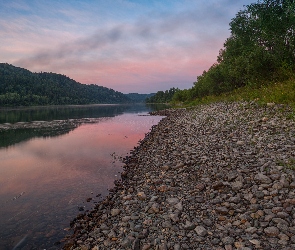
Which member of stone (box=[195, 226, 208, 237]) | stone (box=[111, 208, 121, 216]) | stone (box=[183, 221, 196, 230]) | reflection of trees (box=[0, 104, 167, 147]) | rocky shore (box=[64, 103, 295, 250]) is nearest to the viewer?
rocky shore (box=[64, 103, 295, 250])

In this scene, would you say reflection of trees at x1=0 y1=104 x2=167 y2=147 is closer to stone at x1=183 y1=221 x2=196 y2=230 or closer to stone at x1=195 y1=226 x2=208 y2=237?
stone at x1=183 y1=221 x2=196 y2=230

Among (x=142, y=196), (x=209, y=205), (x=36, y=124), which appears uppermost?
(x=36, y=124)

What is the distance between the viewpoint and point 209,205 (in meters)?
7.84

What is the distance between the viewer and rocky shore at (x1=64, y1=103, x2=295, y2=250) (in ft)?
20.4

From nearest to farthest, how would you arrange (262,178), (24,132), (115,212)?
(262,178) → (115,212) → (24,132)

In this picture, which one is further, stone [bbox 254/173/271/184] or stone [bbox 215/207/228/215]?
stone [bbox 254/173/271/184]

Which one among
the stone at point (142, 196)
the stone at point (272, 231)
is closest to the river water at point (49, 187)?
the stone at point (142, 196)

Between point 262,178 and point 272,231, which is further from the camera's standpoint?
point 262,178

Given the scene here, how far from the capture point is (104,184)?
1421 centimetres

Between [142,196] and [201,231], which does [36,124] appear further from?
[201,231]

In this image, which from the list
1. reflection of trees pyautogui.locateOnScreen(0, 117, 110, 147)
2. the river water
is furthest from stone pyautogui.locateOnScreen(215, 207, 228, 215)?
reflection of trees pyautogui.locateOnScreen(0, 117, 110, 147)

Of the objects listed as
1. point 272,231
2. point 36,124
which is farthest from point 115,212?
point 36,124

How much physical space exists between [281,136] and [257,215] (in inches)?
287

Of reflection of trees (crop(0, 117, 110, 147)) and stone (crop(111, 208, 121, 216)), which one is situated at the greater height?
reflection of trees (crop(0, 117, 110, 147))
